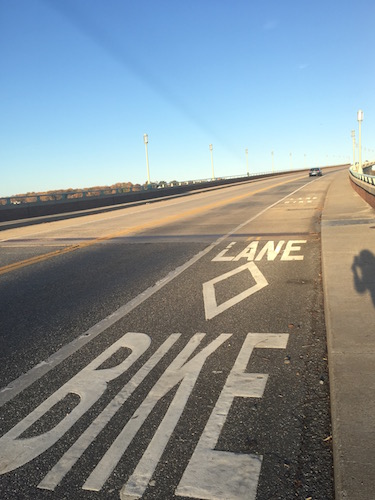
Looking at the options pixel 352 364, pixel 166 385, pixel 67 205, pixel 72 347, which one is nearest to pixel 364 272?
pixel 352 364

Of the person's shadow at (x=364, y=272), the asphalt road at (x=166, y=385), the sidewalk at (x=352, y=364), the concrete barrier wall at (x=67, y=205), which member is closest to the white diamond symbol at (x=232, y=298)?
the asphalt road at (x=166, y=385)

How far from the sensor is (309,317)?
5.17 meters

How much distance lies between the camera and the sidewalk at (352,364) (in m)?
2.36

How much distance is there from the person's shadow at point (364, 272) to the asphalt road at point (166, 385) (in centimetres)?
57

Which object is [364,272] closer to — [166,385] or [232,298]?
[232,298]

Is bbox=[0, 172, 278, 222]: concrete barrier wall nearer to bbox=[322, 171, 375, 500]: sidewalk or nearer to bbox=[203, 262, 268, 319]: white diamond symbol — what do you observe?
bbox=[203, 262, 268, 319]: white diamond symbol

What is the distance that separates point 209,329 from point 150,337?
2.20 feet

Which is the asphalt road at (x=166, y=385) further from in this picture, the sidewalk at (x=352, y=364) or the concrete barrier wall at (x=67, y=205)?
the concrete barrier wall at (x=67, y=205)

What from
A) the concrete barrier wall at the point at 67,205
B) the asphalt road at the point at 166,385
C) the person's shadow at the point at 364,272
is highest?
the concrete barrier wall at the point at 67,205

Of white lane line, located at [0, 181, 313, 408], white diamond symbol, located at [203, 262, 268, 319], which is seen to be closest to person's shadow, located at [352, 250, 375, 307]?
white diamond symbol, located at [203, 262, 268, 319]

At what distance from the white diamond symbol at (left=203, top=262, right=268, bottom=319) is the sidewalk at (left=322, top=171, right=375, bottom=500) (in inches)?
40.7

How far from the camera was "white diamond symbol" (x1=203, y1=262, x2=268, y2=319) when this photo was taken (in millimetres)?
5589

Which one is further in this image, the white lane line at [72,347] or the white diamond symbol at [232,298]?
the white diamond symbol at [232,298]

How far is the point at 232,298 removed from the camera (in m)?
6.09
